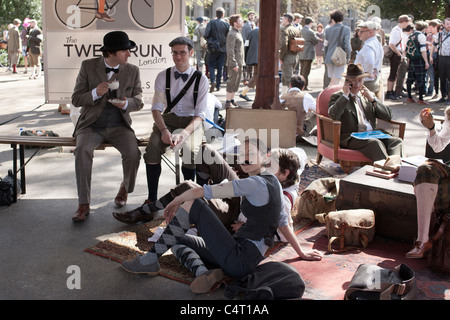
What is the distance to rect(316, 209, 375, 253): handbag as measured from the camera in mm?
4652

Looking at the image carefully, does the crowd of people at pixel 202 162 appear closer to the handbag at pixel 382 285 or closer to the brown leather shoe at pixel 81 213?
the brown leather shoe at pixel 81 213

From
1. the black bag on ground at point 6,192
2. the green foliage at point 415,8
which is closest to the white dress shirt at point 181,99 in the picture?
the black bag on ground at point 6,192

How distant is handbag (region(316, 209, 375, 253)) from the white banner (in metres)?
2.97

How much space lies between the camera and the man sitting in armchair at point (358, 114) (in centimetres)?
624

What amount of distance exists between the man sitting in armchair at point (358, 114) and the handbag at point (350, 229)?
5.04 ft

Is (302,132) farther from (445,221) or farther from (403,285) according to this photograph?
(403,285)

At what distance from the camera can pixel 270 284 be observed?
3.74 m

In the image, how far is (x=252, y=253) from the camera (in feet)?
12.7

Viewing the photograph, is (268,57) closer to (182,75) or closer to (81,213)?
(182,75)

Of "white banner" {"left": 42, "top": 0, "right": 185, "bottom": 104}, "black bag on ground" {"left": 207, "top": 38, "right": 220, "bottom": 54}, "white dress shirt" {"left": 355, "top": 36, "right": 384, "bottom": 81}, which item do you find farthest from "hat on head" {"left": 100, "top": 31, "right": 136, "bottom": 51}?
"black bag on ground" {"left": 207, "top": 38, "right": 220, "bottom": 54}

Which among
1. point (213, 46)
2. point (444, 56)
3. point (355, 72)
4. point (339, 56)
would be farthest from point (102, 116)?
point (444, 56)

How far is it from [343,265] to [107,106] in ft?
8.77

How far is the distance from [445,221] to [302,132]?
13.7ft

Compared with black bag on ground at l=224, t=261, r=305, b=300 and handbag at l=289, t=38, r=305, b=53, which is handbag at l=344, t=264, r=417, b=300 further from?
handbag at l=289, t=38, r=305, b=53
